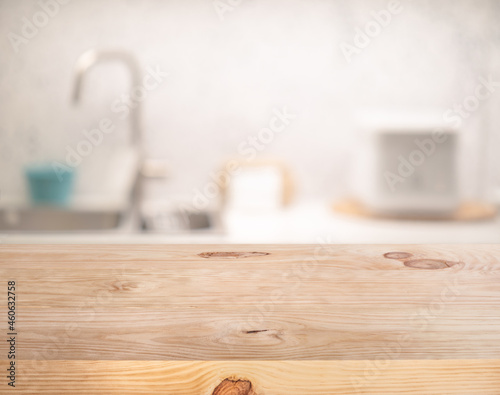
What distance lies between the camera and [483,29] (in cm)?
194

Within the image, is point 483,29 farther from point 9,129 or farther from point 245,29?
point 9,129

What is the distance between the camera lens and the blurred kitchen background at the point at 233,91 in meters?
1.87

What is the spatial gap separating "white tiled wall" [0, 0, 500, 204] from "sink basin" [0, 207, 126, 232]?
0.29m

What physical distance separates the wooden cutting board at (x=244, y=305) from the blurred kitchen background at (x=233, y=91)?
41.4 inches

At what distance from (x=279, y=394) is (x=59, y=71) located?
1.54 meters

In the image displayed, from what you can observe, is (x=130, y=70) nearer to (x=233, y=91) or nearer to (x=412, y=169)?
(x=233, y=91)

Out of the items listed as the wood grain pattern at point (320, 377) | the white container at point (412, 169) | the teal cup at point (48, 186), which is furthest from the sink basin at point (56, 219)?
the wood grain pattern at point (320, 377)

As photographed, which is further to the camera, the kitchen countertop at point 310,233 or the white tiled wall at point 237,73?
the white tiled wall at point 237,73

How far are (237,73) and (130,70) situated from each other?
1.34 ft

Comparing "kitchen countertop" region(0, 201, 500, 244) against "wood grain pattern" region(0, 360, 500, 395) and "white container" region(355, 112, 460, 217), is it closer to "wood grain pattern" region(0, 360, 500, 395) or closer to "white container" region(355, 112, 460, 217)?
"white container" region(355, 112, 460, 217)

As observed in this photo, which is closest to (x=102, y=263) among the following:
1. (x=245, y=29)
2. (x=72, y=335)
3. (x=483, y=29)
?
(x=72, y=335)

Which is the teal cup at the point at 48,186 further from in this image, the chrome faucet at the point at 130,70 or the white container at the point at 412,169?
the white container at the point at 412,169

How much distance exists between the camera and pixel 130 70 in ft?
5.62

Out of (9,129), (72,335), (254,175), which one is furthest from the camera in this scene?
(9,129)
